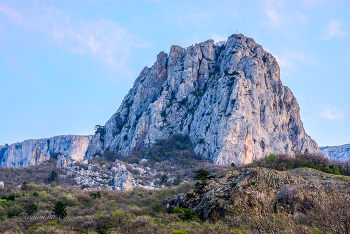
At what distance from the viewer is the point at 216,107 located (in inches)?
3812

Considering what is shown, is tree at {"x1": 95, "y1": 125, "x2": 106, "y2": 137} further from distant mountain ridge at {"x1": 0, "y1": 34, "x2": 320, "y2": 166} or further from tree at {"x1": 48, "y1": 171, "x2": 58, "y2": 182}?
tree at {"x1": 48, "y1": 171, "x2": 58, "y2": 182}

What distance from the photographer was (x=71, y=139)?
186 metres

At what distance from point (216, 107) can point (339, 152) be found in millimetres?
110648

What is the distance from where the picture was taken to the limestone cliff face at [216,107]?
92.3 meters

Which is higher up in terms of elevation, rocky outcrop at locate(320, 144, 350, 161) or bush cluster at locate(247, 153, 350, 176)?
rocky outcrop at locate(320, 144, 350, 161)

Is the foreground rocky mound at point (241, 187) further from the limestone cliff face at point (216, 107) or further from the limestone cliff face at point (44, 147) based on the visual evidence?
the limestone cliff face at point (44, 147)

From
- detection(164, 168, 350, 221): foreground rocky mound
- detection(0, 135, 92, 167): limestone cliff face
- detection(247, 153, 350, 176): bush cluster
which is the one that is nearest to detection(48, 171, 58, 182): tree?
detection(164, 168, 350, 221): foreground rocky mound

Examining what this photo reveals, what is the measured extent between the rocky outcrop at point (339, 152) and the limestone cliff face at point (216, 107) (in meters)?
57.4

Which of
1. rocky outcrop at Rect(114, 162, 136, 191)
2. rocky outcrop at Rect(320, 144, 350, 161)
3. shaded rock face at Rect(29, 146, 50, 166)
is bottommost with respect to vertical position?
rocky outcrop at Rect(114, 162, 136, 191)

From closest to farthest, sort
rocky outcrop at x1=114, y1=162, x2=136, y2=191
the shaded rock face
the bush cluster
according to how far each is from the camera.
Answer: the bush cluster
rocky outcrop at x1=114, y1=162, x2=136, y2=191
the shaded rock face

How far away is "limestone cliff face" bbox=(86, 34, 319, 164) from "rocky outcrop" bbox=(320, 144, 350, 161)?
57.4 metres

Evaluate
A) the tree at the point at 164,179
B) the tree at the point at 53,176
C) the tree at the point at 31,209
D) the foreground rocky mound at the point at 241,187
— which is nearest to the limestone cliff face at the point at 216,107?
the tree at the point at 164,179

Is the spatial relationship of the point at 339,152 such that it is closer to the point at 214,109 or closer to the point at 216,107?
the point at 216,107

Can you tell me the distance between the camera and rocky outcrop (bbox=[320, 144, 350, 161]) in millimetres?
157750
